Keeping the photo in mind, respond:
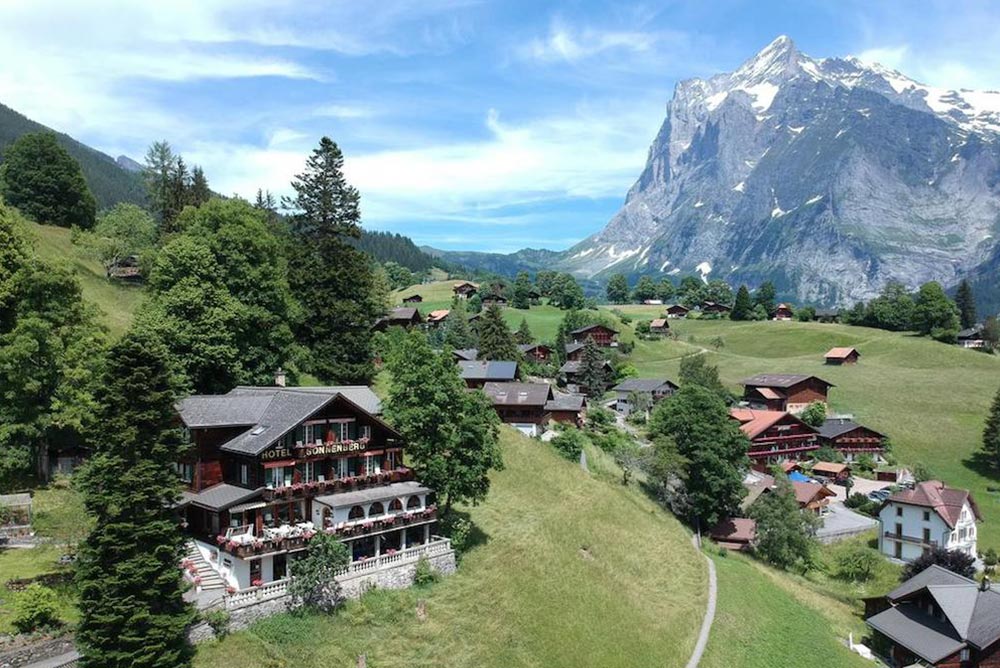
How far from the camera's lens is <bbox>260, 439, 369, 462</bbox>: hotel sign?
36.3 m

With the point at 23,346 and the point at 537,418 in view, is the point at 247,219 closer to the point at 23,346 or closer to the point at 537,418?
the point at 23,346

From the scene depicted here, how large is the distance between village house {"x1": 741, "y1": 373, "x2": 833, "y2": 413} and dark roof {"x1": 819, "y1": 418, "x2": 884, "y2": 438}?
29.4 ft

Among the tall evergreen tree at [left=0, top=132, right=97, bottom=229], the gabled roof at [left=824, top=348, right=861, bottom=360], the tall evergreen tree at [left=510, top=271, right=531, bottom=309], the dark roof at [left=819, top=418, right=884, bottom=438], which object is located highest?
the tall evergreen tree at [left=0, top=132, right=97, bottom=229]

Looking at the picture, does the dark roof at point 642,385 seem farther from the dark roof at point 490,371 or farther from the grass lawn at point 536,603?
the grass lawn at point 536,603

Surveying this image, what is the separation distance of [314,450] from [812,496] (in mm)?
60817

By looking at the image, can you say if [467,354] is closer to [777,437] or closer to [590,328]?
[777,437]

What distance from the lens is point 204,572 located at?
34.7m

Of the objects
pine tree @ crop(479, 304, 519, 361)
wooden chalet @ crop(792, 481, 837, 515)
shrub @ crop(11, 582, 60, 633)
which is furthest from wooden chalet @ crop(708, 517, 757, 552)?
shrub @ crop(11, 582, 60, 633)

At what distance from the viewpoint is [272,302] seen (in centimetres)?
5409

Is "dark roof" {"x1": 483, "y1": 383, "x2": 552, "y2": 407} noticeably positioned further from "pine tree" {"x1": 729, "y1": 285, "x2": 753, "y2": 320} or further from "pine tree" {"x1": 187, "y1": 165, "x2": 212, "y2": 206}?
"pine tree" {"x1": 729, "y1": 285, "x2": 753, "y2": 320}

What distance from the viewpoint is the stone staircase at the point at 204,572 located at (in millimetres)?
33781

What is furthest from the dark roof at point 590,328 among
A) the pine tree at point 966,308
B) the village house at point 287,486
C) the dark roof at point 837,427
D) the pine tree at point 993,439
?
the village house at point 287,486

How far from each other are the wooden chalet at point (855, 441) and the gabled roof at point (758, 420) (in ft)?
10.0

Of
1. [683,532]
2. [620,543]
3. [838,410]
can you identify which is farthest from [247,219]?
[838,410]
